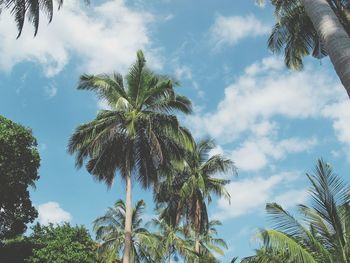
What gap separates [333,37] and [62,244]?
71.6 feet

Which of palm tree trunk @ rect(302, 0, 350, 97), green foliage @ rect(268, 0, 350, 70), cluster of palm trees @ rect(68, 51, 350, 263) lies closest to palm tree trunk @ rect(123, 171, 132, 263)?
cluster of palm trees @ rect(68, 51, 350, 263)

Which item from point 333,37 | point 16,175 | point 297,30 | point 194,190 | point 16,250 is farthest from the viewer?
point 194,190

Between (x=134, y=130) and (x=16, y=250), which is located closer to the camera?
(x=134, y=130)

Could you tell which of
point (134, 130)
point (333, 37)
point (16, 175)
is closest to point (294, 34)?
point (134, 130)

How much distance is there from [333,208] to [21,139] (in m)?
18.7

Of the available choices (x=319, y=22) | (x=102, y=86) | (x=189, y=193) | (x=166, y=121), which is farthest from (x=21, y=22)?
(x=189, y=193)

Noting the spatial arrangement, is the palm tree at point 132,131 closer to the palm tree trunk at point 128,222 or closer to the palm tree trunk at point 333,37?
the palm tree trunk at point 128,222

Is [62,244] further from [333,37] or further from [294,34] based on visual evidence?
[333,37]

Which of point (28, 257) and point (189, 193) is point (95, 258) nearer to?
point (28, 257)

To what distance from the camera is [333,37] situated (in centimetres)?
654

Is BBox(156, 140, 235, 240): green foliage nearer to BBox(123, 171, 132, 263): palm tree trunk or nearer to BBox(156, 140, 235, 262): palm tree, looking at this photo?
BBox(156, 140, 235, 262): palm tree

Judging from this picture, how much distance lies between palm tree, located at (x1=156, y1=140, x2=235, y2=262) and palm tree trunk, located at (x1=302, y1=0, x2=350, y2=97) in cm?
2165

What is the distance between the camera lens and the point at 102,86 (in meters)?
24.1

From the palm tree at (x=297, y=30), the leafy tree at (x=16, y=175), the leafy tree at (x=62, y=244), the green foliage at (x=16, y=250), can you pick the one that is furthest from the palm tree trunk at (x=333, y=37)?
the green foliage at (x=16, y=250)
